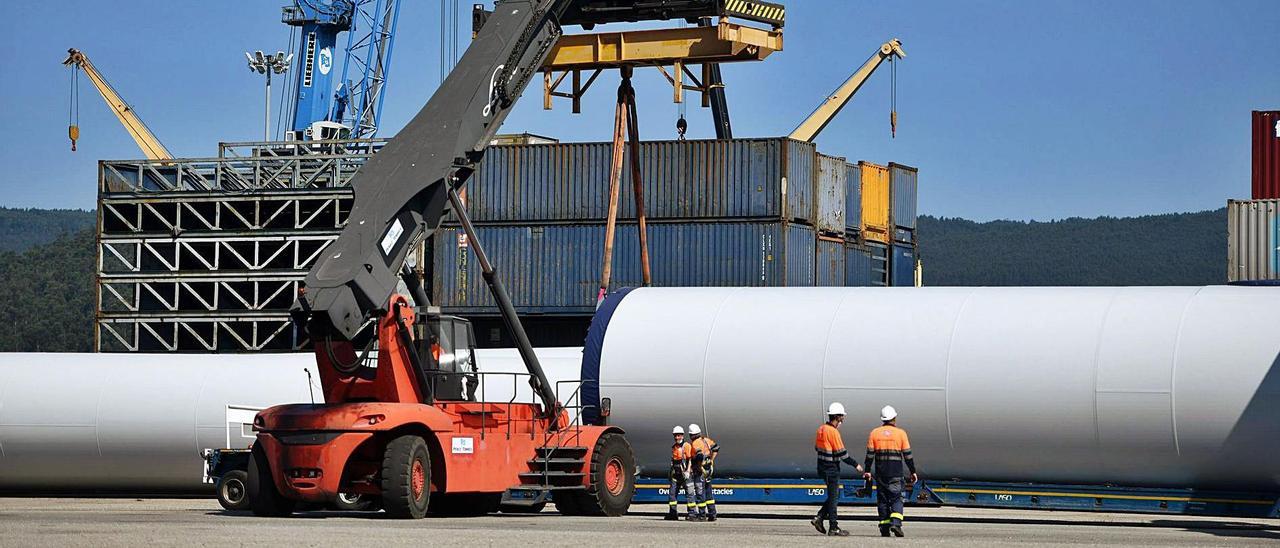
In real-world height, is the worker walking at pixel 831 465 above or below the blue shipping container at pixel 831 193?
below

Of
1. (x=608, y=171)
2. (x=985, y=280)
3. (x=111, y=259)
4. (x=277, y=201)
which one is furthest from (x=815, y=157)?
(x=985, y=280)

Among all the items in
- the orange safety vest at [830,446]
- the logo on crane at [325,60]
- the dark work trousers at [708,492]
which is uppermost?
the logo on crane at [325,60]

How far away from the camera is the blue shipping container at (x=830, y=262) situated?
5262cm

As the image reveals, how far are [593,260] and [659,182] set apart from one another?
3065mm

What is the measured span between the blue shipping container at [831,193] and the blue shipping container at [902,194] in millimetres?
3580

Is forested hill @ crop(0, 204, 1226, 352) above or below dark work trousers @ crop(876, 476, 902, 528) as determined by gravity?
above

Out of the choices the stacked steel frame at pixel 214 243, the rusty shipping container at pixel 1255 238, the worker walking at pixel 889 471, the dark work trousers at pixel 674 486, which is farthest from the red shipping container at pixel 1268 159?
the stacked steel frame at pixel 214 243

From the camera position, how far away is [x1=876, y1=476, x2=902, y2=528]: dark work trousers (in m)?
20.7

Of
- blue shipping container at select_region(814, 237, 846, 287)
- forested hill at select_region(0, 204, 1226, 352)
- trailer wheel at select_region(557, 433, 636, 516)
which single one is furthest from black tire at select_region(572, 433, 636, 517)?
forested hill at select_region(0, 204, 1226, 352)

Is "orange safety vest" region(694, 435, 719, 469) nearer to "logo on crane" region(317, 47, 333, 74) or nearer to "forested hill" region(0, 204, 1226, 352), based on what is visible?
"logo on crane" region(317, 47, 333, 74)

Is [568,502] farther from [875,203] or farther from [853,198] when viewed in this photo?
[875,203]

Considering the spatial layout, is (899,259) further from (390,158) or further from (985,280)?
(985,280)

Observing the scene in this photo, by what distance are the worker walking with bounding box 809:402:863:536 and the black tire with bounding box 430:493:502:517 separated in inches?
228

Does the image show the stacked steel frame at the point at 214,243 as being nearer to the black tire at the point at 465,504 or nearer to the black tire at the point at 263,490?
the black tire at the point at 465,504
